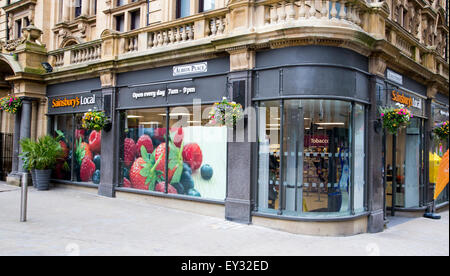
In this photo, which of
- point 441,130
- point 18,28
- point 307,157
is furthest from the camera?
point 18,28

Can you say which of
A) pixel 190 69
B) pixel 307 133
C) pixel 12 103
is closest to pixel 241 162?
pixel 307 133

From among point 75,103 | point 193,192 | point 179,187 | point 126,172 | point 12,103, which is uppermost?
point 12,103

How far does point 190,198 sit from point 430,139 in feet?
30.0

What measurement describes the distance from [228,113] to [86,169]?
23.2 ft

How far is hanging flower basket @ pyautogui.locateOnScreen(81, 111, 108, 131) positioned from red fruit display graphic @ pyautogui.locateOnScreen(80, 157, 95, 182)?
66.6 inches

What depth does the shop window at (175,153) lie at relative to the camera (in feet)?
34.0

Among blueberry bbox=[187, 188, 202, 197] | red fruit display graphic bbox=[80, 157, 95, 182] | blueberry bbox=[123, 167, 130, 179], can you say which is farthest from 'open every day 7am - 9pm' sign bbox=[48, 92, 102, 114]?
blueberry bbox=[187, 188, 202, 197]

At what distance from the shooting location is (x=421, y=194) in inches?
527

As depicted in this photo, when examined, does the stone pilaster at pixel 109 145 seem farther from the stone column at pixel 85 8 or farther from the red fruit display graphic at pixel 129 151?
the stone column at pixel 85 8

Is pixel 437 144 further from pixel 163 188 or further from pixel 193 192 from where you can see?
pixel 163 188

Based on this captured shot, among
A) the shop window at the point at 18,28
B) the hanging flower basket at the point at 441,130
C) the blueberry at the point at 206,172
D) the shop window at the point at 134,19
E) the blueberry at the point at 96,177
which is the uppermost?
the shop window at the point at 18,28

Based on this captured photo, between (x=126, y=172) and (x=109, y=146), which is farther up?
(x=109, y=146)

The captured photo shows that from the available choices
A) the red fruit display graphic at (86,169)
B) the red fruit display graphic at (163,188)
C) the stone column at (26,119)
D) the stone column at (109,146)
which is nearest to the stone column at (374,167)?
the red fruit display graphic at (163,188)

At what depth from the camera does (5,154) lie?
1741 centimetres
